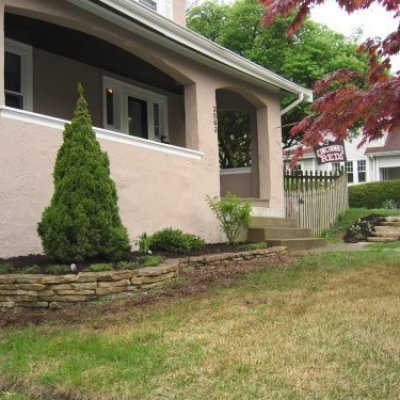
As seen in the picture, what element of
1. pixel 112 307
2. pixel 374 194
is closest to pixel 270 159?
pixel 112 307

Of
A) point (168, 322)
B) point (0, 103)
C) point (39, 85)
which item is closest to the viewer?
point (168, 322)

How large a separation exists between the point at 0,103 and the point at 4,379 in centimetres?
406

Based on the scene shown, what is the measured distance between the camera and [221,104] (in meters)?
13.9

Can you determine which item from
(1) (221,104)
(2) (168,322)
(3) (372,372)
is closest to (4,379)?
(2) (168,322)

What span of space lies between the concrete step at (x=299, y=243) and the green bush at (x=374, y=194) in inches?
439

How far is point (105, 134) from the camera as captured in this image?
8227mm

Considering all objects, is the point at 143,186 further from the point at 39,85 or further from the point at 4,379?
the point at 4,379

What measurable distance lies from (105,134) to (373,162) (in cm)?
2520

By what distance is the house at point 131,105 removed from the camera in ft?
23.4

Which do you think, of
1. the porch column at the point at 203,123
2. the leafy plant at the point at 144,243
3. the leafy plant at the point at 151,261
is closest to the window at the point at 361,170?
Result: the porch column at the point at 203,123

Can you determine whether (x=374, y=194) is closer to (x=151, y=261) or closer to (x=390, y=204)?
(x=390, y=204)

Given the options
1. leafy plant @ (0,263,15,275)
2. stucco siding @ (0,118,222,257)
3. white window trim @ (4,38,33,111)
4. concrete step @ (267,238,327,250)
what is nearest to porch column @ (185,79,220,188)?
stucco siding @ (0,118,222,257)

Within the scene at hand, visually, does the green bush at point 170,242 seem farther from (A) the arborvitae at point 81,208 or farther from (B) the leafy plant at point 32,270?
(B) the leafy plant at point 32,270

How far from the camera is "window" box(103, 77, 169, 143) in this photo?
11500 mm
